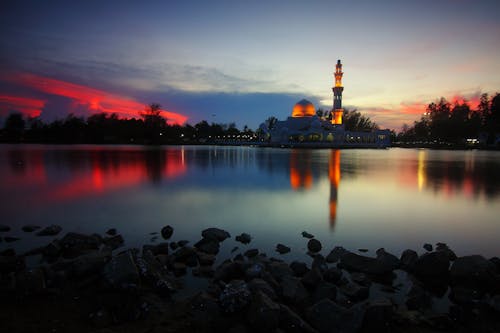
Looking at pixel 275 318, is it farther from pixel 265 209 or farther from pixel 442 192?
pixel 442 192

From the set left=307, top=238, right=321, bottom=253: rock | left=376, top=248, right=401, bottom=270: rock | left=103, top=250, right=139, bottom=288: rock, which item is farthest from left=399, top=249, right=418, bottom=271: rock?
left=103, top=250, right=139, bottom=288: rock

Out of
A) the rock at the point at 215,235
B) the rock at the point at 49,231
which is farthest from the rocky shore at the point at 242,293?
the rock at the point at 49,231

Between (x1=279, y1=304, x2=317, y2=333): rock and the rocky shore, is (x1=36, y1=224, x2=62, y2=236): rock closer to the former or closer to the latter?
the rocky shore

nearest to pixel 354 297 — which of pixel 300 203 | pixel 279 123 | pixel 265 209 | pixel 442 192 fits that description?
pixel 265 209

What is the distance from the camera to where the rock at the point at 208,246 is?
8297 millimetres

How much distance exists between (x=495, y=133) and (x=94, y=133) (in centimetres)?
12797

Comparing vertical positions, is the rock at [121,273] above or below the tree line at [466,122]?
below

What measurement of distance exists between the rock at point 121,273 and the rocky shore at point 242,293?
0.02 meters

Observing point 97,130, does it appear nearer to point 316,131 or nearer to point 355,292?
point 316,131

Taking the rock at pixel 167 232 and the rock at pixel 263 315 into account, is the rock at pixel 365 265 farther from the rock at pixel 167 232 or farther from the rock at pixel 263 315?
the rock at pixel 167 232

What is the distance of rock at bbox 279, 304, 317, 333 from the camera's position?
15.7ft

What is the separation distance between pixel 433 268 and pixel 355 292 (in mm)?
2259

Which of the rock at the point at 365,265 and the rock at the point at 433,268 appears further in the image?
the rock at the point at 365,265

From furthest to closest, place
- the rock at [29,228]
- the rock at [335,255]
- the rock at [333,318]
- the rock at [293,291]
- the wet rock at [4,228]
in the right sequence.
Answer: the wet rock at [4,228] → the rock at [29,228] → the rock at [335,255] → the rock at [293,291] → the rock at [333,318]
